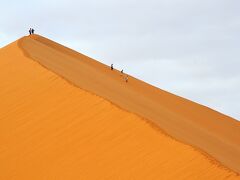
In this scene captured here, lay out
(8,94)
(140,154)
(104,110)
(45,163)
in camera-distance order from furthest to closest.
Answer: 1. (8,94)
2. (104,110)
3. (45,163)
4. (140,154)

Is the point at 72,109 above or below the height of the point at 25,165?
above

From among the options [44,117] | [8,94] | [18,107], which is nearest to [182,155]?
[44,117]

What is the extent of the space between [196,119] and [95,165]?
16.6 meters

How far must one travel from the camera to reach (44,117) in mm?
12016

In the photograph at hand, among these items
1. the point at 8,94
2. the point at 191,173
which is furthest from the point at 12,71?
the point at 191,173

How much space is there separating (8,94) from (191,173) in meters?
7.04

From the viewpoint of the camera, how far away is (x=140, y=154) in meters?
9.59

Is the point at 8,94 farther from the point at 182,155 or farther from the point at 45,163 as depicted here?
the point at 182,155

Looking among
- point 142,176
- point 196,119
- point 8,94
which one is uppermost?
point 196,119

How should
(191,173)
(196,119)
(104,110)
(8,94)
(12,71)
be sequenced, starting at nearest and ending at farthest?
(191,173)
(104,110)
(8,94)
(12,71)
(196,119)

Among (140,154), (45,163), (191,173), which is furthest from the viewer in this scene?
(45,163)

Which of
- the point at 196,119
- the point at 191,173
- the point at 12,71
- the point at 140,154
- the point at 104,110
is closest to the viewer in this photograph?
the point at 191,173

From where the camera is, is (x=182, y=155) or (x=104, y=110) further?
(x=104, y=110)

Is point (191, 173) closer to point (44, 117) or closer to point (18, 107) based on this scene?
point (44, 117)
